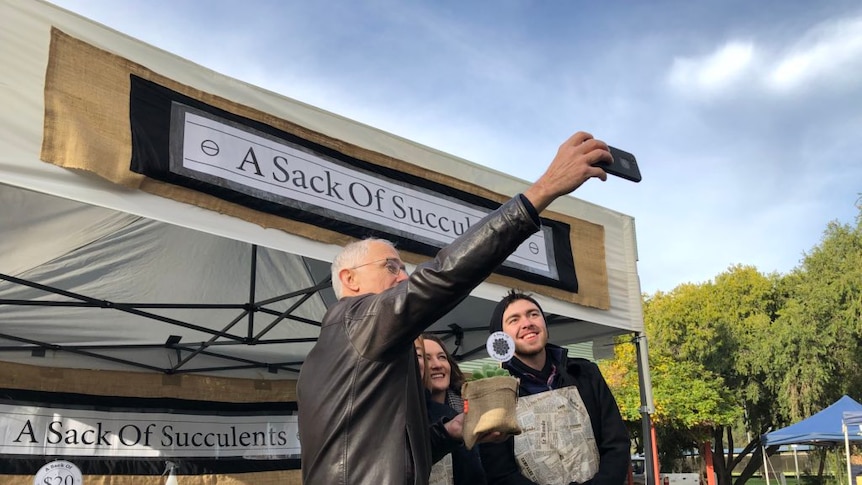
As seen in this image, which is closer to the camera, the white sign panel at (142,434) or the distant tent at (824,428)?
the white sign panel at (142,434)

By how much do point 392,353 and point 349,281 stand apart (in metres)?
0.33

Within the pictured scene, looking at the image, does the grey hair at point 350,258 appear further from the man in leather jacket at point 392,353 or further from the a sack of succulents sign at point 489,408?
the a sack of succulents sign at point 489,408

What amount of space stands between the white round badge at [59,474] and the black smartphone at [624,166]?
4582 mm

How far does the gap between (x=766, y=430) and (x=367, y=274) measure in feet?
87.6

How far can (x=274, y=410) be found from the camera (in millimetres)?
6219

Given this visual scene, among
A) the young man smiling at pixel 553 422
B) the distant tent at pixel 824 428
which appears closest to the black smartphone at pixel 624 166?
the young man smiling at pixel 553 422

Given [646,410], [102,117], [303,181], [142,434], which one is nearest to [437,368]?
[303,181]

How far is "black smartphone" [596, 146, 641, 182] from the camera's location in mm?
1605

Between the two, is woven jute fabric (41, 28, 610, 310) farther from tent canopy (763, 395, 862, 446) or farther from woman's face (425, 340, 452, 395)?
tent canopy (763, 395, 862, 446)

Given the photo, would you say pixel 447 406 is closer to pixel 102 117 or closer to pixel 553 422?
pixel 553 422

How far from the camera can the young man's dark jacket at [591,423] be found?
101 inches

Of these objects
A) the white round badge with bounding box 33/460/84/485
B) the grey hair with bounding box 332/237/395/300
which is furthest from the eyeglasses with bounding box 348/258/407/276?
the white round badge with bounding box 33/460/84/485

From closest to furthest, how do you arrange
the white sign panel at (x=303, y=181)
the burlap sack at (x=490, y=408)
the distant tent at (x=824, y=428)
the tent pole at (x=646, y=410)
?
the burlap sack at (x=490, y=408)
the white sign panel at (x=303, y=181)
the tent pole at (x=646, y=410)
the distant tent at (x=824, y=428)

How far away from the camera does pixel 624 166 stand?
1638 mm
